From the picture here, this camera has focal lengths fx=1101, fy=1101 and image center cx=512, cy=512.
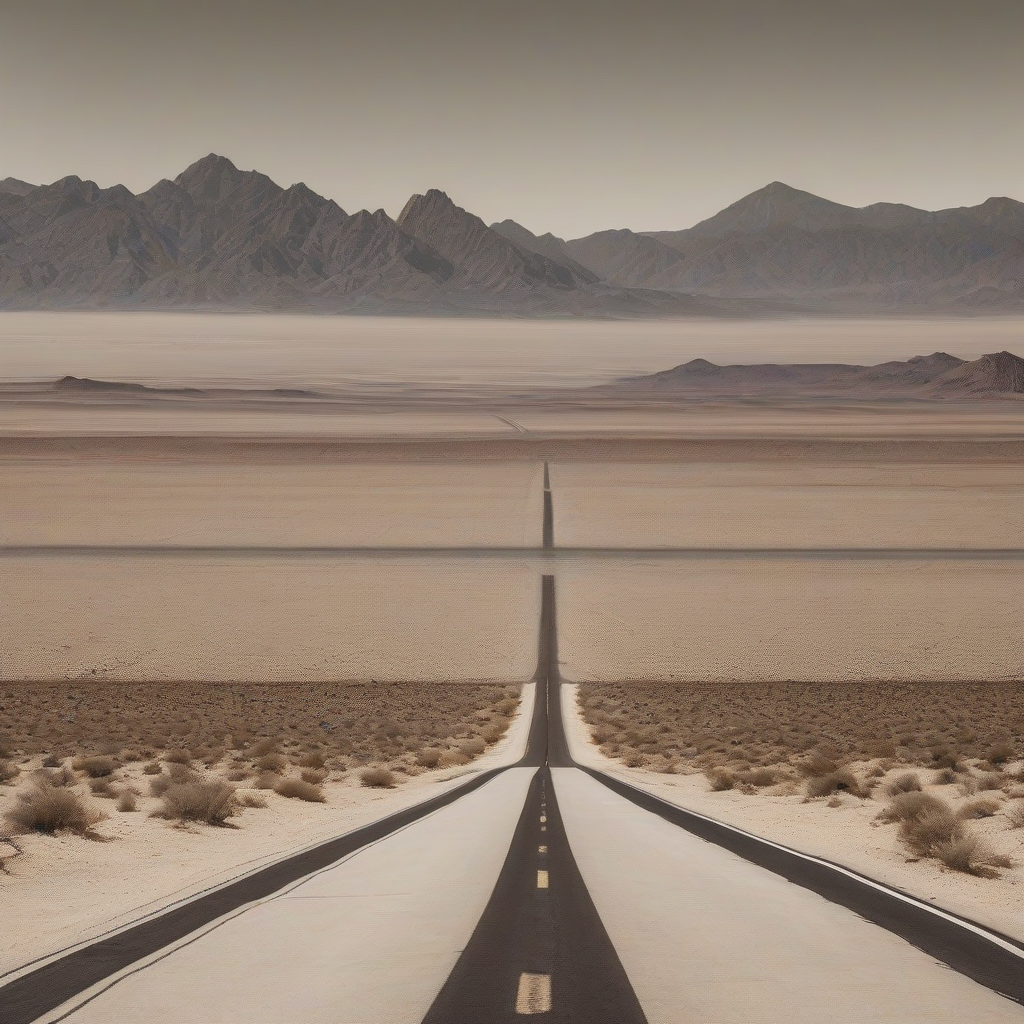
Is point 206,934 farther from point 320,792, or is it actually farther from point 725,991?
point 320,792

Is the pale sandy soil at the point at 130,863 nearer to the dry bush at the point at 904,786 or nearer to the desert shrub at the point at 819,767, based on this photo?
the desert shrub at the point at 819,767

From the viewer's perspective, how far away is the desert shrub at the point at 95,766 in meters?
15.1

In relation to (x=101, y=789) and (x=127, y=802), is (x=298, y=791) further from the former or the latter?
(x=127, y=802)

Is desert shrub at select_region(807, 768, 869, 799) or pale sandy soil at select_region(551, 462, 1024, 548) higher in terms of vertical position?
pale sandy soil at select_region(551, 462, 1024, 548)

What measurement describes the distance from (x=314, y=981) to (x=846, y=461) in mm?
95156

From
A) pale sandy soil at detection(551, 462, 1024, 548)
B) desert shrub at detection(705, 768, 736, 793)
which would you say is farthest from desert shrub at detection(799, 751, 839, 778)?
pale sandy soil at detection(551, 462, 1024, 548)

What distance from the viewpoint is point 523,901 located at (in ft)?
24.0

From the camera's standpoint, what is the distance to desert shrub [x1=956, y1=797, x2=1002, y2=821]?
11.2m

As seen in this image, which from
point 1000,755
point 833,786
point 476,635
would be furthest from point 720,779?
point 476,635

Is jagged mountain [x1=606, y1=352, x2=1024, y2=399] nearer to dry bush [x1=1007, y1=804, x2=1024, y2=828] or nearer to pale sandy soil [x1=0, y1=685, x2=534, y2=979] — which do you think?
pale sandy soil [x1=0, y1=685, x2=534, y2=979]

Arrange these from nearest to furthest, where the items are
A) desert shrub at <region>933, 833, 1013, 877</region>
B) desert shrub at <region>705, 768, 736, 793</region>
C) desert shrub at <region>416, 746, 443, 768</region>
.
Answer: desert shrub at <region>933, 833, 1013, 877</region>
desert shrub at <region>705, 768, 736, 793</region>
desert shrub at <region>416, 746, 443, 768</region>

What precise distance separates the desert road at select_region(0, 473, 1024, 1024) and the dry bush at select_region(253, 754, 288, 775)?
27.0 feet

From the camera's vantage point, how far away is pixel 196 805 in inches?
460

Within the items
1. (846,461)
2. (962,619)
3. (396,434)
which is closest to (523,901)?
(962,619)
